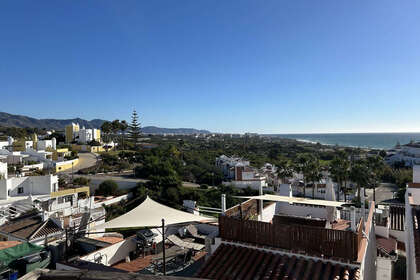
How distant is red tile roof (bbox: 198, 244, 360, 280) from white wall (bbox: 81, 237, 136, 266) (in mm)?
4092

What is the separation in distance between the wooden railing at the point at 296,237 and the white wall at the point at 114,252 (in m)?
4.12

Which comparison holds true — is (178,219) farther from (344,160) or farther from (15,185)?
(344,160)

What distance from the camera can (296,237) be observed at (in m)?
5.08

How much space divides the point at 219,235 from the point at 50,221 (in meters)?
10.2

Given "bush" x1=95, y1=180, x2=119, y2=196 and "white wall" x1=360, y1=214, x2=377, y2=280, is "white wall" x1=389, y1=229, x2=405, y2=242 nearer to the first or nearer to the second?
"white wall" x1=360, y1=214, x2=377, y2=280

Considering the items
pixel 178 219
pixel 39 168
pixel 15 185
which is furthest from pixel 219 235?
pixel 39 168

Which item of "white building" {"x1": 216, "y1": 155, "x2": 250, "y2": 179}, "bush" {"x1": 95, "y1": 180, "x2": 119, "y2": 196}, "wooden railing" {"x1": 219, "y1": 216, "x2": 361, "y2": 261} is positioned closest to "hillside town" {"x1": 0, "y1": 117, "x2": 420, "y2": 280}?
"wooden railing" {"x1": 219, "y1": 216, "x2": 361, "y2": 261}

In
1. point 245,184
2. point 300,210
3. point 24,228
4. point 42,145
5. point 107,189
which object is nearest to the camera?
point 300,210

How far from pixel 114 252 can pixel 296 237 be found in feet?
19.3

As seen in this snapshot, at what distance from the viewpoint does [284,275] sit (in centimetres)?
463

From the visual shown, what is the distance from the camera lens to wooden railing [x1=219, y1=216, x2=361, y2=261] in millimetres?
4719

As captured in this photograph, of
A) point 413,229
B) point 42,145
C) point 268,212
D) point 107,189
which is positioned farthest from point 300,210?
point 42,145

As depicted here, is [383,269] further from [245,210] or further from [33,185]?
[33,185]

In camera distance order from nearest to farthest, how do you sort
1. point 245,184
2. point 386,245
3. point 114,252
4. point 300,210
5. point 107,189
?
point 114,252 → point 300,210 → point 386,245 → point 107,189 → point 245,184
